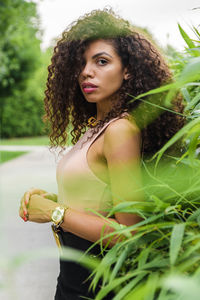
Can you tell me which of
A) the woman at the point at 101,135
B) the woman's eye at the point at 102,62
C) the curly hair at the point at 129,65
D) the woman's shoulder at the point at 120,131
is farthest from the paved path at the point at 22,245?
the woman's eye at the point at 102,62

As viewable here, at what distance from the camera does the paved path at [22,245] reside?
0.81m

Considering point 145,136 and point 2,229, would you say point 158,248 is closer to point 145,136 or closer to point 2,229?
point 145,136

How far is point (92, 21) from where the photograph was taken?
1.65 m

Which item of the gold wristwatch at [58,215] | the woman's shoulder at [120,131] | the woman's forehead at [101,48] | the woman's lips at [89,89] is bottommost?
the gold wristwatch at [58,215]

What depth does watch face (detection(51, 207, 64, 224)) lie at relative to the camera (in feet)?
4.48

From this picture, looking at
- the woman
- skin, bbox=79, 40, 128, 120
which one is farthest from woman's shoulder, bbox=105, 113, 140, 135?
skin, bbox=79, 40, 128, 120

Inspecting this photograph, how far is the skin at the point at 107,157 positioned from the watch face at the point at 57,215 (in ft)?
0.06

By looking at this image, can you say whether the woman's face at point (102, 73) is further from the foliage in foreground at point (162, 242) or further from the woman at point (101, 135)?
the foliage in foreground at point (162, 242)

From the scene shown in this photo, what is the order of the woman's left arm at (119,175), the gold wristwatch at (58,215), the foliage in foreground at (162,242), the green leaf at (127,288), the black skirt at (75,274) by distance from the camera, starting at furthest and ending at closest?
the black skirt at (75,274) < the gold wristwatch at (58,215) < the woman's left arm at (119,175) < the green leaf at (127,288) < the foliage in foreground at (162,242)

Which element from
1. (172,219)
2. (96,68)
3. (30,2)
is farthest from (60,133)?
(30,2)

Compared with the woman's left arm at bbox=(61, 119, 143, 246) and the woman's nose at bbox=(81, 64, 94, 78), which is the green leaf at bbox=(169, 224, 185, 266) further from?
the woman's nose at bbox=(81, 64, 94, 78)

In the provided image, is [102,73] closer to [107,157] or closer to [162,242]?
A: [107,157]

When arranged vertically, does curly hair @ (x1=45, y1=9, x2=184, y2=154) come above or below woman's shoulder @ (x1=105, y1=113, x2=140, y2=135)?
above

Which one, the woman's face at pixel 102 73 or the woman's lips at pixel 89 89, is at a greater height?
the woman's face at pixel 102 73
